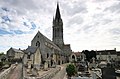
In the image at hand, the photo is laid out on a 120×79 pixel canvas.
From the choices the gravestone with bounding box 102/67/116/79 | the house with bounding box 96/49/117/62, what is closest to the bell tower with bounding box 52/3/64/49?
the house with bounding box 96/49/117/62

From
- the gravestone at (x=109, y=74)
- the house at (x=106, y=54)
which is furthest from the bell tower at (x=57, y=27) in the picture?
the gravestone at (x=109, y=74)

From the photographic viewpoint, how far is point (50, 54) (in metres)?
56.2

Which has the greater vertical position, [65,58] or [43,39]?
[43,39]

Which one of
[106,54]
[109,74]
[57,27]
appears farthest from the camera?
[106,54]

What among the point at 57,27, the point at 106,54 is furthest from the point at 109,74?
the point at 106,54

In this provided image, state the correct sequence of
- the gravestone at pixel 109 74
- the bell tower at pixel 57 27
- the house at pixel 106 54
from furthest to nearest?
the house at pixel 106 54 < the bell tower at pixel 57 27 < the gravestone at pixel 109 74

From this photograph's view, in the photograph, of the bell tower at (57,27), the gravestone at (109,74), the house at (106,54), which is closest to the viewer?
the gravestone at (109,74)

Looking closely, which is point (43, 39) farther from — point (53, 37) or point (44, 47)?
point (53, 37)

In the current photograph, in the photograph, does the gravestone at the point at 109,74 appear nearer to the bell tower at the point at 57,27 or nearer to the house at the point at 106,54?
the bell tower at the point at 57,27

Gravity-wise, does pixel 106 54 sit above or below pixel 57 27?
below

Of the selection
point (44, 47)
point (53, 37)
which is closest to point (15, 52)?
point (44, 47)

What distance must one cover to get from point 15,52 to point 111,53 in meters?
51.7

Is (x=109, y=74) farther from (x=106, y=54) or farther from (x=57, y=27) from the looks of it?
(x=106, y=54)

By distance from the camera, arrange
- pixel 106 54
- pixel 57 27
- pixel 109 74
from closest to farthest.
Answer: pixel 109 74 < pixel 57 27 < pixel 106 54
